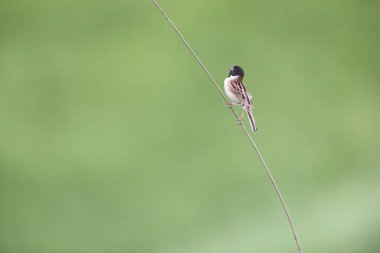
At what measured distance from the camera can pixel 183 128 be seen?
276 centimetres

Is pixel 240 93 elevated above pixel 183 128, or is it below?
below

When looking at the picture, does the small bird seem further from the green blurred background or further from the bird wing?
the green blurred background

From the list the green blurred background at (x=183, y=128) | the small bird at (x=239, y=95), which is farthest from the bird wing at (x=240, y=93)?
the green blurred background at (x=183, y=128)

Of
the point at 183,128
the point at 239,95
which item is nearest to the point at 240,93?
the point at 239,95

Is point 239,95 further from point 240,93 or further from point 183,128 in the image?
point 183,128

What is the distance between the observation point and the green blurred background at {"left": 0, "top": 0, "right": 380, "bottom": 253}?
2.58 m

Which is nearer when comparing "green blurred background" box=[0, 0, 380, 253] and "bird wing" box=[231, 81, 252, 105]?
"bird wing" box=[231, 81, 252, 105]

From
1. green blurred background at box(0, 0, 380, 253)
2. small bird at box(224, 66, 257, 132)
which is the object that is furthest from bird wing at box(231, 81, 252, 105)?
green blurred background at box(0, 0, 380, 253)

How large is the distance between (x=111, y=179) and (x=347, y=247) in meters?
1.17

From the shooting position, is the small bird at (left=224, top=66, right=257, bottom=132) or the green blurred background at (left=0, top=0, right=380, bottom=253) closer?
the small bird at (left=224, top=66, right=257, bottom=132)

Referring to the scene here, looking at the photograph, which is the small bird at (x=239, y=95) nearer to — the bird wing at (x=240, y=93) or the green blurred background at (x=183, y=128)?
the bird wing at (x=240, y=93)

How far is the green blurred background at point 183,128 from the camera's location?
2.58 m

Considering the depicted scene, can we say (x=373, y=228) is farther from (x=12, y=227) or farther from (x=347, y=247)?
(x=12, y=227)

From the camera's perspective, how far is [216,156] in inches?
110
